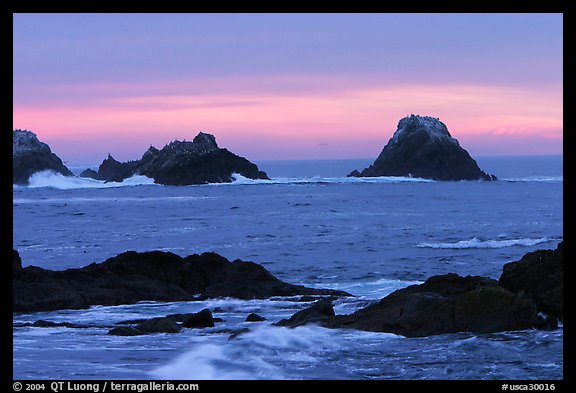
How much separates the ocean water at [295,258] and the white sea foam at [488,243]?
10 centimetres

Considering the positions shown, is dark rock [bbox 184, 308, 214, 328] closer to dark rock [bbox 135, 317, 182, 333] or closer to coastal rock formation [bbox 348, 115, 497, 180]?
dark rock [bbox 135, 317, 182, 333]

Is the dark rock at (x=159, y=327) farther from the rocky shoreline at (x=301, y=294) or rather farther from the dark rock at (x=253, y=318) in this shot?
the dark rock at (x=253, y=318)

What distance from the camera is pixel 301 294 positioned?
22.5 metres

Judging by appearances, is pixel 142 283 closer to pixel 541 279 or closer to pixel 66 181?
pixel 541 279

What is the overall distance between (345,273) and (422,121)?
115 m

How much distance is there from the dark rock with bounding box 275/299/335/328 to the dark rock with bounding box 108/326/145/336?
2.76 meters

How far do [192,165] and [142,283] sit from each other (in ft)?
354

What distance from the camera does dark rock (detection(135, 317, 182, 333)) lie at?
52.0 ft

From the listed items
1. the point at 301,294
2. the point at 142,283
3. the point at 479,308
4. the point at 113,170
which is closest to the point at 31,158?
the point at 113,170

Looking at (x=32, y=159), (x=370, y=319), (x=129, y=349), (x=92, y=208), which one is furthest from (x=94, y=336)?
(x=32, y=159)

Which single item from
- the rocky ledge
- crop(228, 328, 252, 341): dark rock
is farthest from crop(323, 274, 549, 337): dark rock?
crop(228, 328, 252, 341): dark rock

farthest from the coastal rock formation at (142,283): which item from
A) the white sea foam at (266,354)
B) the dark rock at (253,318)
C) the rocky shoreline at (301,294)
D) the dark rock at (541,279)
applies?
the dark rock at (541,279)

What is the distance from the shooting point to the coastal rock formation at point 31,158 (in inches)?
5153
